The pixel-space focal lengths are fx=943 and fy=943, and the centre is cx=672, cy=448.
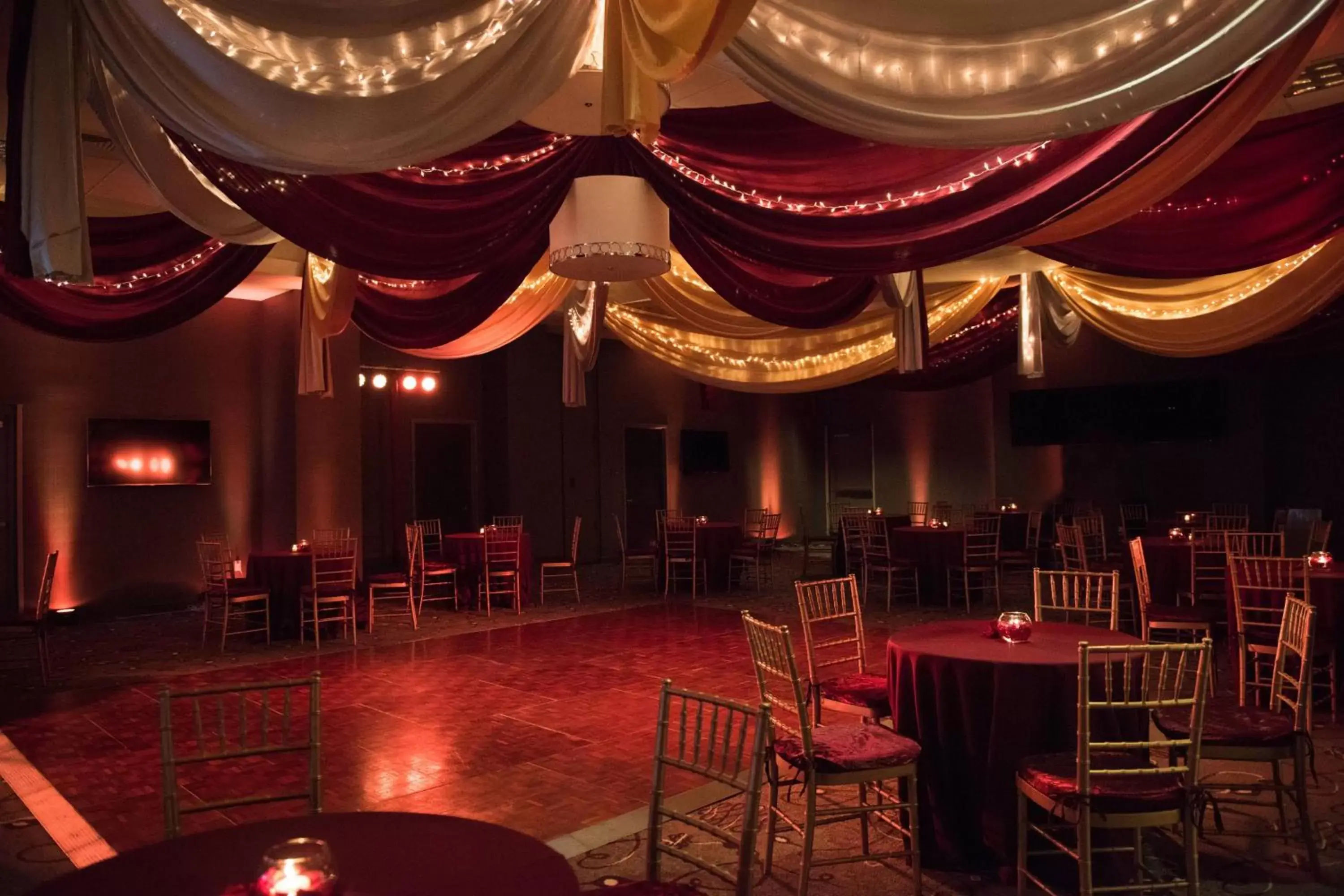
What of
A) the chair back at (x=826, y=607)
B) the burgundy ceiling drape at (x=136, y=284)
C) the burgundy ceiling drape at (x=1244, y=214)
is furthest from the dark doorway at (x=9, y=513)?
the burgundy ceiling drape at (x=1244, y=214)

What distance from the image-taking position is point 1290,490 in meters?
11.8

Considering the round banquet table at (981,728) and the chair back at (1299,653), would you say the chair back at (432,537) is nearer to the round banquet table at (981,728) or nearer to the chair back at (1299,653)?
the round banquet table at (981,728)

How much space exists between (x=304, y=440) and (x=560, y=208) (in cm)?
763

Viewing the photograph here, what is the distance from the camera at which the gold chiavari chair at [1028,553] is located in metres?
9.49

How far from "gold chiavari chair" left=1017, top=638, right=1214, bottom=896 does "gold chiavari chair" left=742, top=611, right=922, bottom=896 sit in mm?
369

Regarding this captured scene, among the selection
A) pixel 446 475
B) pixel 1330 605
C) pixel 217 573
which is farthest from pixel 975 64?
pixel 446 475

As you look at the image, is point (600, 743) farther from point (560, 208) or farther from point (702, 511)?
point (702, 511)

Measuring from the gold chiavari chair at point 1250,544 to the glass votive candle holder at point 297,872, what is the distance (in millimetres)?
6791

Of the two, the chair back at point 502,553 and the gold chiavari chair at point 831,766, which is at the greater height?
the chair back at point 502,553

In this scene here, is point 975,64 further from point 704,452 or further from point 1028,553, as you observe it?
point 704,452

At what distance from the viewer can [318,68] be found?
1875 millimetres

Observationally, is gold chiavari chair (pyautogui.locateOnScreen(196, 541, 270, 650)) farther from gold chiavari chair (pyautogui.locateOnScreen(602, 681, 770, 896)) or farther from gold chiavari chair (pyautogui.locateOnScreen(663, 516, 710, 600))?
gold chiavari chair (pyautogui.locateOnScreen(602, 681, 770, 896))

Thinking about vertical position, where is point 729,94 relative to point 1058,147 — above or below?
above

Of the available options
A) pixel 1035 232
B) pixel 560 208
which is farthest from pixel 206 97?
pixel 1035 232
